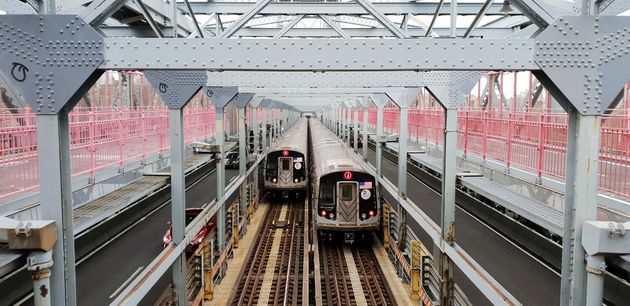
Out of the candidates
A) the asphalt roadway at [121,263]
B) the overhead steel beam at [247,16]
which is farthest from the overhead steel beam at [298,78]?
the overhead steel beam at [247,16]

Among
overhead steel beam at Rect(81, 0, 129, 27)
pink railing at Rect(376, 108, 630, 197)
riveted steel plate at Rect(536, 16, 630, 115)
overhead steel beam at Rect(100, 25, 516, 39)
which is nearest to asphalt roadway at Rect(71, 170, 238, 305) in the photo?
overhead steel beam at Rect(81, 0, 129, 27)

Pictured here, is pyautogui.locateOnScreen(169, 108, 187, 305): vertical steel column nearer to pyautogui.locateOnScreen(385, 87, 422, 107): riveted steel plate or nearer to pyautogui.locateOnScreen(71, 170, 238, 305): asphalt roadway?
pyautogui.locateOnScreen(71, 170, 238, 305): asphalt roadway

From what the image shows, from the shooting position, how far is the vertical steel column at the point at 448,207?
6.26 m

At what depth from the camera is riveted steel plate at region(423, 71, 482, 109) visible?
21.1 ft

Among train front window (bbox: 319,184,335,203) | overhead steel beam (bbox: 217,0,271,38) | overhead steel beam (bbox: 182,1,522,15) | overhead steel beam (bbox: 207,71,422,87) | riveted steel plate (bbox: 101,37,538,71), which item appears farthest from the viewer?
train front window (bbox: 319,184,335,203)

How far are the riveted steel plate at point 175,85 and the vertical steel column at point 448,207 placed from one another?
10.6 feet

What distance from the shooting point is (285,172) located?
1725 cm

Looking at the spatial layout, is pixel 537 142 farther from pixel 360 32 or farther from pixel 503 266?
pixel 360 32

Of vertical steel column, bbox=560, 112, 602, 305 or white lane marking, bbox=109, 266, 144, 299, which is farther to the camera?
white lane marking, bbox=109, 266, 144, 299

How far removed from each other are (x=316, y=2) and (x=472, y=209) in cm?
513

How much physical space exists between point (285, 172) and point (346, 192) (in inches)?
231

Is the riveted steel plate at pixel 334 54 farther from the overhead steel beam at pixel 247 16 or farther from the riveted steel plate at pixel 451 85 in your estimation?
the riveted steel plate at pixel 451 85

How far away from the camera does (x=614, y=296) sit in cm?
473

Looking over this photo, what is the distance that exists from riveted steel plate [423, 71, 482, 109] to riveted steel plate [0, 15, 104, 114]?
4.49 meters
